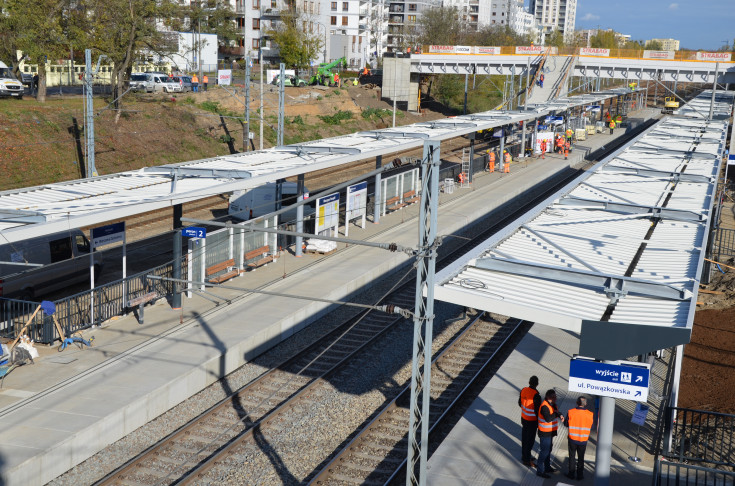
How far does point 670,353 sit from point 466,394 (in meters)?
4.65

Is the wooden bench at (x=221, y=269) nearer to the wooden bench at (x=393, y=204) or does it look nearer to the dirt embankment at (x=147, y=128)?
the wooden bench at (x=393, y=204)

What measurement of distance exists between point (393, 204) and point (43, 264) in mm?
13997

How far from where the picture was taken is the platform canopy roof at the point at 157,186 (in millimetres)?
12820

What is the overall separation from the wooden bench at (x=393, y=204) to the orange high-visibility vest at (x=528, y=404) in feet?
56.7

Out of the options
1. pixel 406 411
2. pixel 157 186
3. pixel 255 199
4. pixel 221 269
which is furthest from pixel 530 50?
pixel 406 411

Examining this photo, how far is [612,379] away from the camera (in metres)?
8.62

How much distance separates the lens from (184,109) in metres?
42.3

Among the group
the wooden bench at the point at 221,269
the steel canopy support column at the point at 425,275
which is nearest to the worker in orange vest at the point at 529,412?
the steel canopy support column at the point at 425,275

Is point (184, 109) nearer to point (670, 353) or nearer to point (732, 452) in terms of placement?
point (670, 353)

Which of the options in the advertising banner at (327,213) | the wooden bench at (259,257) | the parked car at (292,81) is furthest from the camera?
the parked car at (292,81)

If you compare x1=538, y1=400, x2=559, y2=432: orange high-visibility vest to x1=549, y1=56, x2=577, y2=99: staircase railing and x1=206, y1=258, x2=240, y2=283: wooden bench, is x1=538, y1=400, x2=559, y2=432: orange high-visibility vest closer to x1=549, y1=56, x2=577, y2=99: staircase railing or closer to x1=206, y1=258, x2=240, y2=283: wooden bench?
x1=206, y1=258, x2=240, y2=283: wooden bench

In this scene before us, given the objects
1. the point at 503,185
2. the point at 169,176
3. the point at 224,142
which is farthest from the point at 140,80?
the point at 169,176

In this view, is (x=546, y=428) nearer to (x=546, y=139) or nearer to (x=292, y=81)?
(x=546, y=139)

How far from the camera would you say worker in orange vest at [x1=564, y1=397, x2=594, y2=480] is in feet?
32.7
